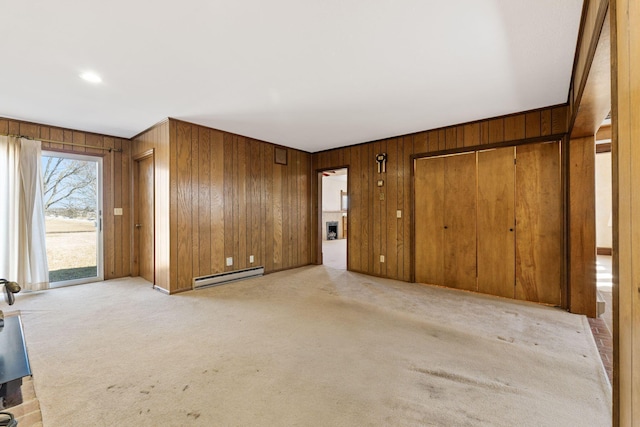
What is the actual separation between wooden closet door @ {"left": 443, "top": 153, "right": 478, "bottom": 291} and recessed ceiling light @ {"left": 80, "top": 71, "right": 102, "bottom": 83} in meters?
4.24

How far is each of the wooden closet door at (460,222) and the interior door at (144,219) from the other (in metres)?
4.34

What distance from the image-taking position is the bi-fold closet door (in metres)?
3.42

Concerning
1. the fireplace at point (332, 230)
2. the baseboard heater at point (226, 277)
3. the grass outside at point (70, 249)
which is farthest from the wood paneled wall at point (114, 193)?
the fireplace at point (332, 230)

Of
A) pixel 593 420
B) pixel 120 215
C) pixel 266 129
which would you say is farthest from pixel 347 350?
pixel 120 215

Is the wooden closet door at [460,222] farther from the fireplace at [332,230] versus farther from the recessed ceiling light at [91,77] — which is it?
the fireplace at [332,230]

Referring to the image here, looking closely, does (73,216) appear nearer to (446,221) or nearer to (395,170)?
(395,170)

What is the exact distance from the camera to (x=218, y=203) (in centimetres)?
435

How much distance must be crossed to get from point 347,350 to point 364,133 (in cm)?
330

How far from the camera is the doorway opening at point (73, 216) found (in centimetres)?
422

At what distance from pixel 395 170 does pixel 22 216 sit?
5.36 m

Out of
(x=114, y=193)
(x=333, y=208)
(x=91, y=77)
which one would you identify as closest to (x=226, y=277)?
(x=114, y=193)

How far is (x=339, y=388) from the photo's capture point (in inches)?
71.4

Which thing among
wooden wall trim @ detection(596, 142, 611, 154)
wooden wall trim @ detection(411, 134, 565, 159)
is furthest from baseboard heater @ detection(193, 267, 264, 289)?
wooden wall trim @ detection(596, 142, 611, 154)

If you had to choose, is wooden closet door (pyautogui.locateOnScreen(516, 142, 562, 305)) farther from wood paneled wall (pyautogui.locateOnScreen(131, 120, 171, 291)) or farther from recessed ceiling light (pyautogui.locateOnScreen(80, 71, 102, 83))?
recessed ceiling light (pyautogui.locateOnScreen(80, 71, 102, 83))
